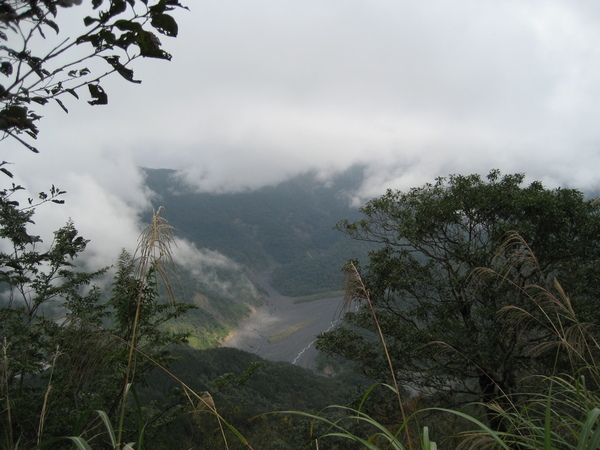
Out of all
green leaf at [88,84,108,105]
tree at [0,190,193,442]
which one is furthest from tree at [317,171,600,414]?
green leaf at [88,84,108,105]

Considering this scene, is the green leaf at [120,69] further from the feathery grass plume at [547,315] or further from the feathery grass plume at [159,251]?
the feathery grass plume at [547,315]

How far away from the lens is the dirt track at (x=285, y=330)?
125188 millimetres

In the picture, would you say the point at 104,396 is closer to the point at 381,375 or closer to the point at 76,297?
the point at 76,297

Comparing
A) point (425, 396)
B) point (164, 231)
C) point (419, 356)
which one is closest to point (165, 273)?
point (164, 231)

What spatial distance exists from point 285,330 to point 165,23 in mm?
149205

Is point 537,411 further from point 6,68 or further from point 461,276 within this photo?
point 461,276

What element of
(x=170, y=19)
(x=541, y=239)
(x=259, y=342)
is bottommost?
(x=259, y=342)

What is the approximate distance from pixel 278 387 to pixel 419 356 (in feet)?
188

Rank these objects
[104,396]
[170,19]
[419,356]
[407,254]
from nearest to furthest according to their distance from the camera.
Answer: [170,19] < [104,396] < [419,356] < [407,254]

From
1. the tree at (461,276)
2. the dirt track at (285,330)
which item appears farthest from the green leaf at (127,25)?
the dirt track at (285,330)

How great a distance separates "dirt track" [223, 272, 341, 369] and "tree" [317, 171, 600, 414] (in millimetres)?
102628

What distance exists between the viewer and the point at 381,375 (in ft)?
31.4

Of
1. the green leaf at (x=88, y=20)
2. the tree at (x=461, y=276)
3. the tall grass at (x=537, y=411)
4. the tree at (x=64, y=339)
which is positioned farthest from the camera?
the tree at (x=461, y=276)

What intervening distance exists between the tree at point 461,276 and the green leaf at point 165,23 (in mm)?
7486
